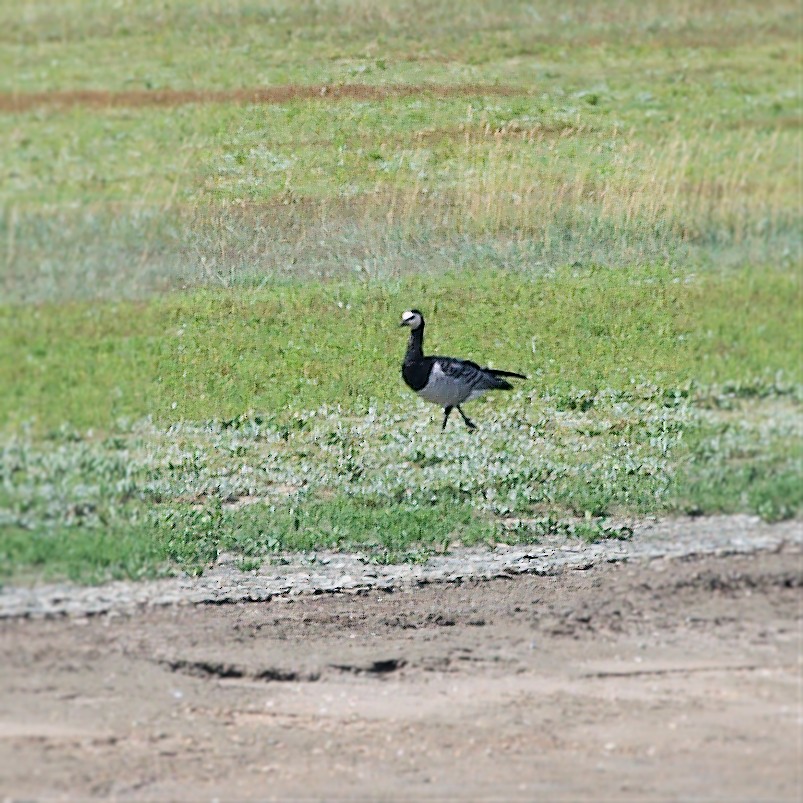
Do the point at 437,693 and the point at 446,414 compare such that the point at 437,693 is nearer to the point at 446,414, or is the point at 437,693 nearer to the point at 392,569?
the point at 392,569

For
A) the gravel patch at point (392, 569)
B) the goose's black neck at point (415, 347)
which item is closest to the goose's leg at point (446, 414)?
the goose's black neck at point (415, 347)

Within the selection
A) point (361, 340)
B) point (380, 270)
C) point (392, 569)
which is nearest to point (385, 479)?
point (392, 569)

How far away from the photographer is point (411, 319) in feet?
19.5

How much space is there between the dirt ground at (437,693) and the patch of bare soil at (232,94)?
196 cm

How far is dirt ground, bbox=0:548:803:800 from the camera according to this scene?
4711 mm

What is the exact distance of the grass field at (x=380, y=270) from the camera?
215 inches

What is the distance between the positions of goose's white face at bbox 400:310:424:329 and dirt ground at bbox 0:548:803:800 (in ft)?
3.68

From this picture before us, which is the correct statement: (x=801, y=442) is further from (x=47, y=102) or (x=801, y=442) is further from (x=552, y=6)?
(x=47, y=102)

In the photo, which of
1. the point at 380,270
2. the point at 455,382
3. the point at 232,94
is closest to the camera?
the point at 232,94

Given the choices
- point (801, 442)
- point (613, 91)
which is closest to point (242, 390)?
point (613, 91)

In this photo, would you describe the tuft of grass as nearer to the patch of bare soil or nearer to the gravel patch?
the gravel patch

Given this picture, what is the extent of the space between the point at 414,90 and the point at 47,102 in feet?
4.84

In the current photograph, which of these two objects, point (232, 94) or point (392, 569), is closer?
point (232, 94)

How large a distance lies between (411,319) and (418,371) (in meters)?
0.22
